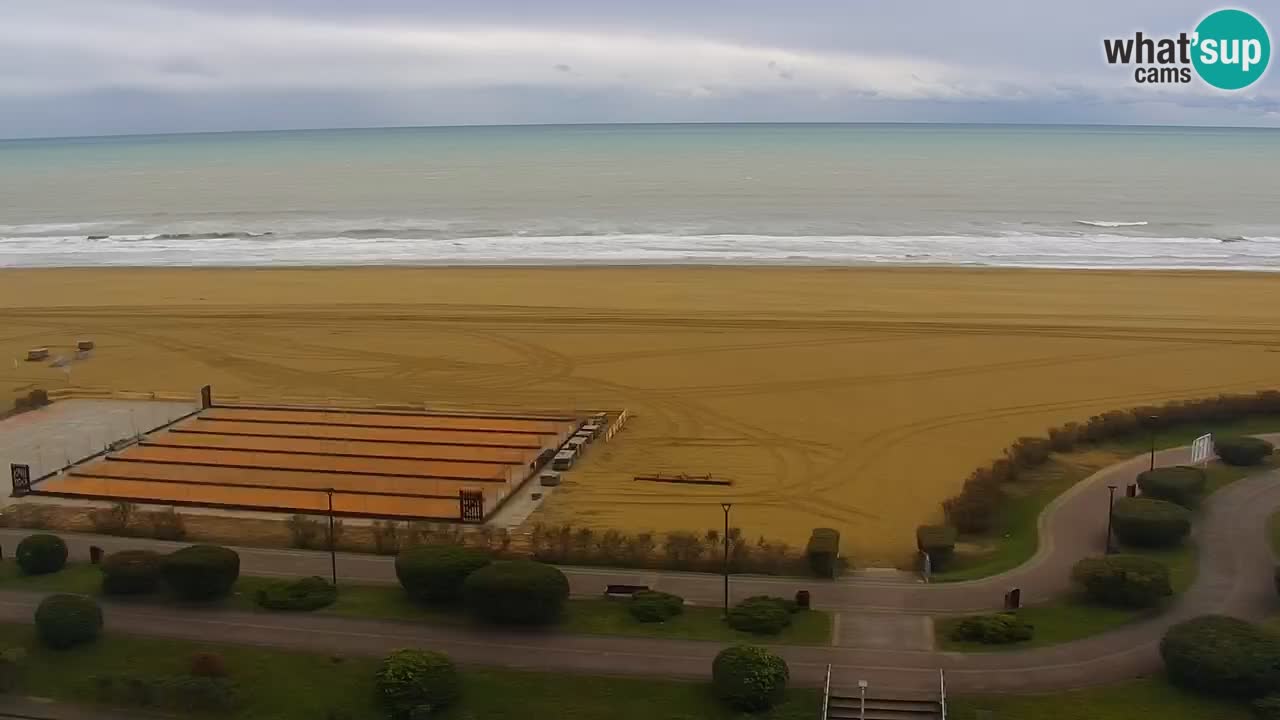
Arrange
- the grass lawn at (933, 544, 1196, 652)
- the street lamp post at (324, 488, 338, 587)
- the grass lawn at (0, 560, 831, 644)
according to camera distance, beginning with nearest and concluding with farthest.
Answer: the grass lawn at (933, 544, 1196, 652) → the grass lawn at (0, 560, 831, 644) → the street lamp post at (324, 488, 338, 587)

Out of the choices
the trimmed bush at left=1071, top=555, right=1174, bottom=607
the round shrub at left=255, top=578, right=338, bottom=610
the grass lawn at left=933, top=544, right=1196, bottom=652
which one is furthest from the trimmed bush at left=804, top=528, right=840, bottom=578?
the round shrub at left=255, top=578, right=338, bottom=610

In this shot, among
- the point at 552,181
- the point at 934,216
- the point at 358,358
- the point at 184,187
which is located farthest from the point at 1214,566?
the point at 184,187

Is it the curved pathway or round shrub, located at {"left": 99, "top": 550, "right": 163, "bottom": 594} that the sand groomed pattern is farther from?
round shrub, located at {"left": 99, "top": 550, "right": 163, "bottom": 594}

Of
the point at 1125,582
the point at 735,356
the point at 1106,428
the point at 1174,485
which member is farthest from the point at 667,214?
the point at 1125,582

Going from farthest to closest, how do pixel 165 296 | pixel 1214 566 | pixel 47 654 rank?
pixel 165 296 → pixel 1214 566 → pixel 47 654

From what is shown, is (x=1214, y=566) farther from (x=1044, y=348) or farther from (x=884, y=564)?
(x=1044, y=348)
